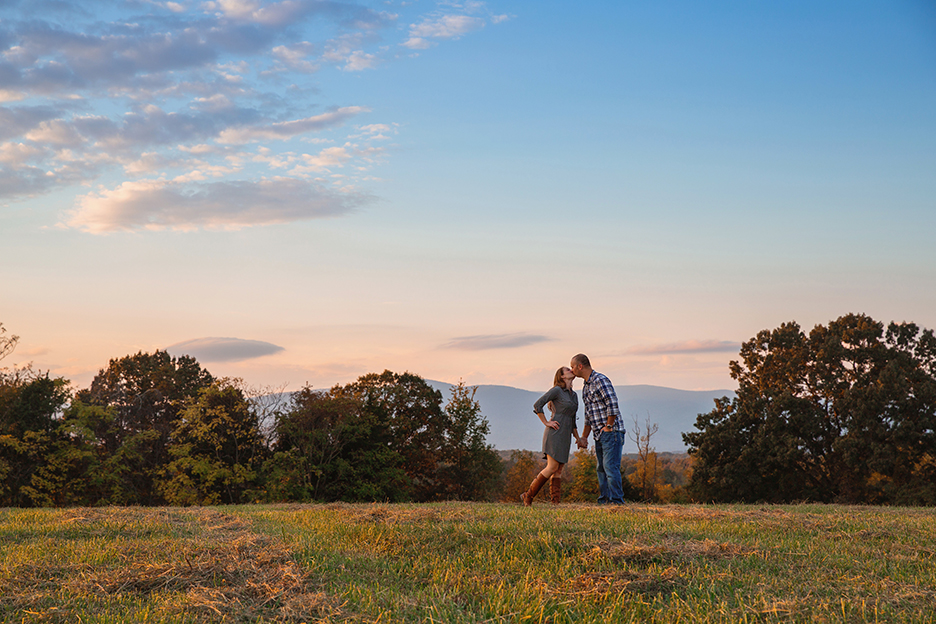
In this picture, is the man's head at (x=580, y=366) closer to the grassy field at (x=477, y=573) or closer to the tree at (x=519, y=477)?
the grassy field at (x=477, y=573)

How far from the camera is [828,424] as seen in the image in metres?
32.2

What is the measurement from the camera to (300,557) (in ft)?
15.3

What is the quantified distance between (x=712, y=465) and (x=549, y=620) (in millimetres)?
31942

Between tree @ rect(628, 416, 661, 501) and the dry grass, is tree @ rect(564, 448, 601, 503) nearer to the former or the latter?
tree @ rect(628, 416, 661, 501)

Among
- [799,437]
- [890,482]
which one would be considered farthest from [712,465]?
[890,482]

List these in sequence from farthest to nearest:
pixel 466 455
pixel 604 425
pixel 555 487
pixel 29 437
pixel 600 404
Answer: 1. pixel 466 455
2. pixel 29 437
3. pixel 555 487
4. pixel 600 404
5. pixel 604 425

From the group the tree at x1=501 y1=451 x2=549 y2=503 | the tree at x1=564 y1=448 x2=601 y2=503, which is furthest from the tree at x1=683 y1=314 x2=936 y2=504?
the tree at x1=501 y1=451 x2=549 y2=503

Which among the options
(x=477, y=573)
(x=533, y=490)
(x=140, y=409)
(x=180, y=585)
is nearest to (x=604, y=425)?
(x=533, y=490)

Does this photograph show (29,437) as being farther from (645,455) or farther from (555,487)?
(645,455)

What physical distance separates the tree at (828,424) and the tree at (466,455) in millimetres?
13317

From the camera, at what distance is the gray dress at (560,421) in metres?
10.1

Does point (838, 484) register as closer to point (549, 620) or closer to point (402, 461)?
point (402, 461)

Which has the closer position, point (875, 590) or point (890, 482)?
point (875, 590)

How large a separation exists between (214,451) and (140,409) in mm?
7571
